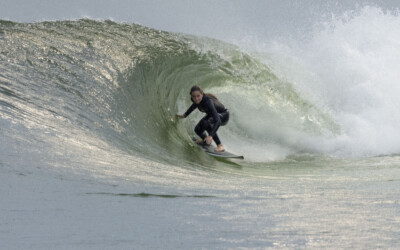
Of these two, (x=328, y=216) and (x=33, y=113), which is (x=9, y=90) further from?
(x=328, y=216)

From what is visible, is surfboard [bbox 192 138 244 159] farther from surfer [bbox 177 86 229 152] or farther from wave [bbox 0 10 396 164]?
wave [bbox 0 10 396 164]

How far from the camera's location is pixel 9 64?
8.14m

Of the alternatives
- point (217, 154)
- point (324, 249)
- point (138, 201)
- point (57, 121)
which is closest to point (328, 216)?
point (324, 249)

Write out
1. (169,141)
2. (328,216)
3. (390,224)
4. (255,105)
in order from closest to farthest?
1. (390,224)
2. (328,216)
3. (169,141)
4. (255,105)

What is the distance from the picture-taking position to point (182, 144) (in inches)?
309

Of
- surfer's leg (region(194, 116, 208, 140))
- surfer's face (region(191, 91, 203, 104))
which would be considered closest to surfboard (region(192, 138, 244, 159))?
surfer's leg (region(194, 116, 208, 140))

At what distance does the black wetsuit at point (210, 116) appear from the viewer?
8008 millimetres

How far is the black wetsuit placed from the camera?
8.01 metres

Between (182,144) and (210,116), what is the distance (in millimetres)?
Result: 748

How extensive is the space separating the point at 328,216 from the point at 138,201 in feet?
4.36

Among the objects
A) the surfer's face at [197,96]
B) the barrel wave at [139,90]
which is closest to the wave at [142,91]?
the barrel wave at [139,90]

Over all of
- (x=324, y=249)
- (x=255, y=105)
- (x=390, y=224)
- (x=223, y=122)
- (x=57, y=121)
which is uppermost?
(x=255, y=105)

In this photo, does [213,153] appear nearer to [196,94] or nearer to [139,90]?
[196,94]

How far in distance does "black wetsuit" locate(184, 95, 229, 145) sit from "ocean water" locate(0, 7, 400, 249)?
0.35 metres
